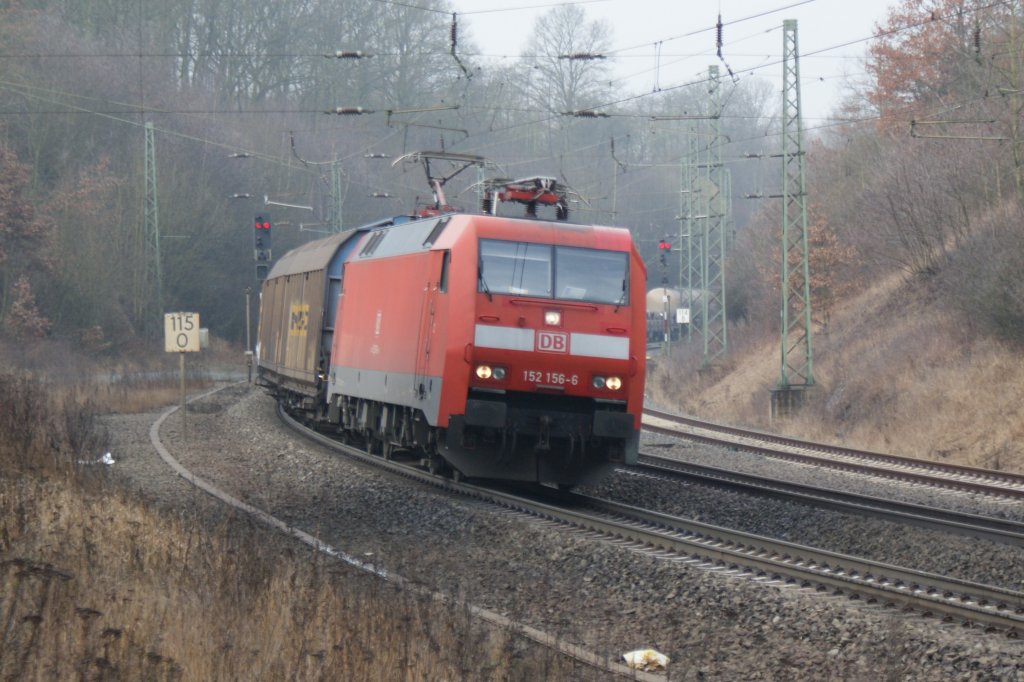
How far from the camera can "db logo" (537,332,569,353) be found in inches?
519

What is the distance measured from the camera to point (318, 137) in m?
57.1

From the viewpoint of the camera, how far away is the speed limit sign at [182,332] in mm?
21938

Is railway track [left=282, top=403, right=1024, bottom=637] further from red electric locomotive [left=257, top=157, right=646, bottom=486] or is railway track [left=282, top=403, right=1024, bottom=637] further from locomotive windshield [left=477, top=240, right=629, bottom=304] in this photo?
locomotive windshield [left=477, top=240, right=629, bottom=304]

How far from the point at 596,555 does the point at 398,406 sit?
610cm

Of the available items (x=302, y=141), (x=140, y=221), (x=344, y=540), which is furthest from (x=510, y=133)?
(x=344, y=540)

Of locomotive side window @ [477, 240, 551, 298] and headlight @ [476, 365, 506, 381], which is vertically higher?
locomotive side window @ [477, 240, 551, 298]

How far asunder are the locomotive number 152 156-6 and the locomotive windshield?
88 centimetres

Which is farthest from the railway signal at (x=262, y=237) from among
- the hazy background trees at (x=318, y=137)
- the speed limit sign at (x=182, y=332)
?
the speed limit sign at (x=182, y=332)

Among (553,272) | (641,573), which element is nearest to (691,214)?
(553,272)

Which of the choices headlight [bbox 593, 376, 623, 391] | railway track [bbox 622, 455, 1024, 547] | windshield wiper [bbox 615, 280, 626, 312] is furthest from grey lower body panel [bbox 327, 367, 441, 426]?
railway track [bbox 622, 455, 1024, 547]

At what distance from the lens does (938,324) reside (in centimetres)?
2802

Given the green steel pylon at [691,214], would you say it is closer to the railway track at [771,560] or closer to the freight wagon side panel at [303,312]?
the freight wagon side panel at [303,312]

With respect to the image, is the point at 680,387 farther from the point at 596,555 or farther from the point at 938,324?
the point at 596,555

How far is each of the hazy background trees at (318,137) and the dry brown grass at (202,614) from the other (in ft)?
67.4
